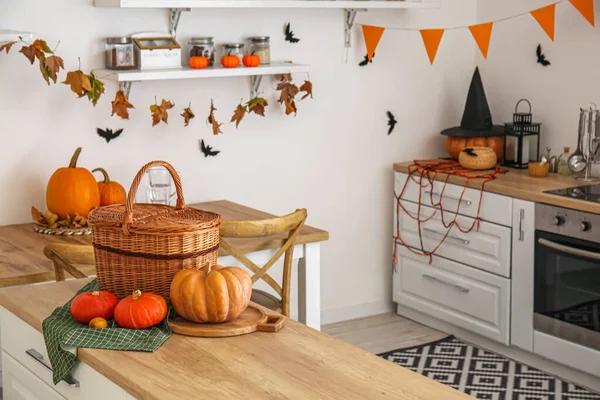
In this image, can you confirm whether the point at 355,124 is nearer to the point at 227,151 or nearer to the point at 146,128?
the point at 227,151

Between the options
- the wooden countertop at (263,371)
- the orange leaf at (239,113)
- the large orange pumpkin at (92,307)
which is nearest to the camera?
the wooden countertop at (263,371)

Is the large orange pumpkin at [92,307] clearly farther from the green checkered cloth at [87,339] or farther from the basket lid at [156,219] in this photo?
the basket lid at [156,219]

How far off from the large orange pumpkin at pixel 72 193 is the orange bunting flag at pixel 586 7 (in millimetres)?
2285

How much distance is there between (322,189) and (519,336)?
1.19 metres

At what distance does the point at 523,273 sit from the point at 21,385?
236 cm

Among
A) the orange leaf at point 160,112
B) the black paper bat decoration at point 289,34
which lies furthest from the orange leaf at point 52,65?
the black paper bat decoration at point 289,34

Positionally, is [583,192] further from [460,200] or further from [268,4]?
[268,4]

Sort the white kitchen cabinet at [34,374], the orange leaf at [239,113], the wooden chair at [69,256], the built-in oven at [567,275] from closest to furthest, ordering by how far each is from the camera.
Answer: the white kitchen cabinet at [34,374], the wooden chair at [69,256], the built-in oven at [567,275], the orange leaf at [239,113]

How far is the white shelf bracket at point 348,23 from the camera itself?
4.25 meters

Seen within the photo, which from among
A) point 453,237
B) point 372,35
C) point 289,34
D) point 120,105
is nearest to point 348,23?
point 372,35

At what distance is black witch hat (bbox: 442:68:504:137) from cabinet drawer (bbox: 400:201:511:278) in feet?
1.48

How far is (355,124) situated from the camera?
174 inches

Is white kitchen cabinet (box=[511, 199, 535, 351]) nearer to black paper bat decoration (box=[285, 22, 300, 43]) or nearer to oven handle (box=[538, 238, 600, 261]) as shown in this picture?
oven handle (box=[538, 238, 600, 261])

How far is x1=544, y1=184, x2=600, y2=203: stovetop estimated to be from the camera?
11.7 feet
